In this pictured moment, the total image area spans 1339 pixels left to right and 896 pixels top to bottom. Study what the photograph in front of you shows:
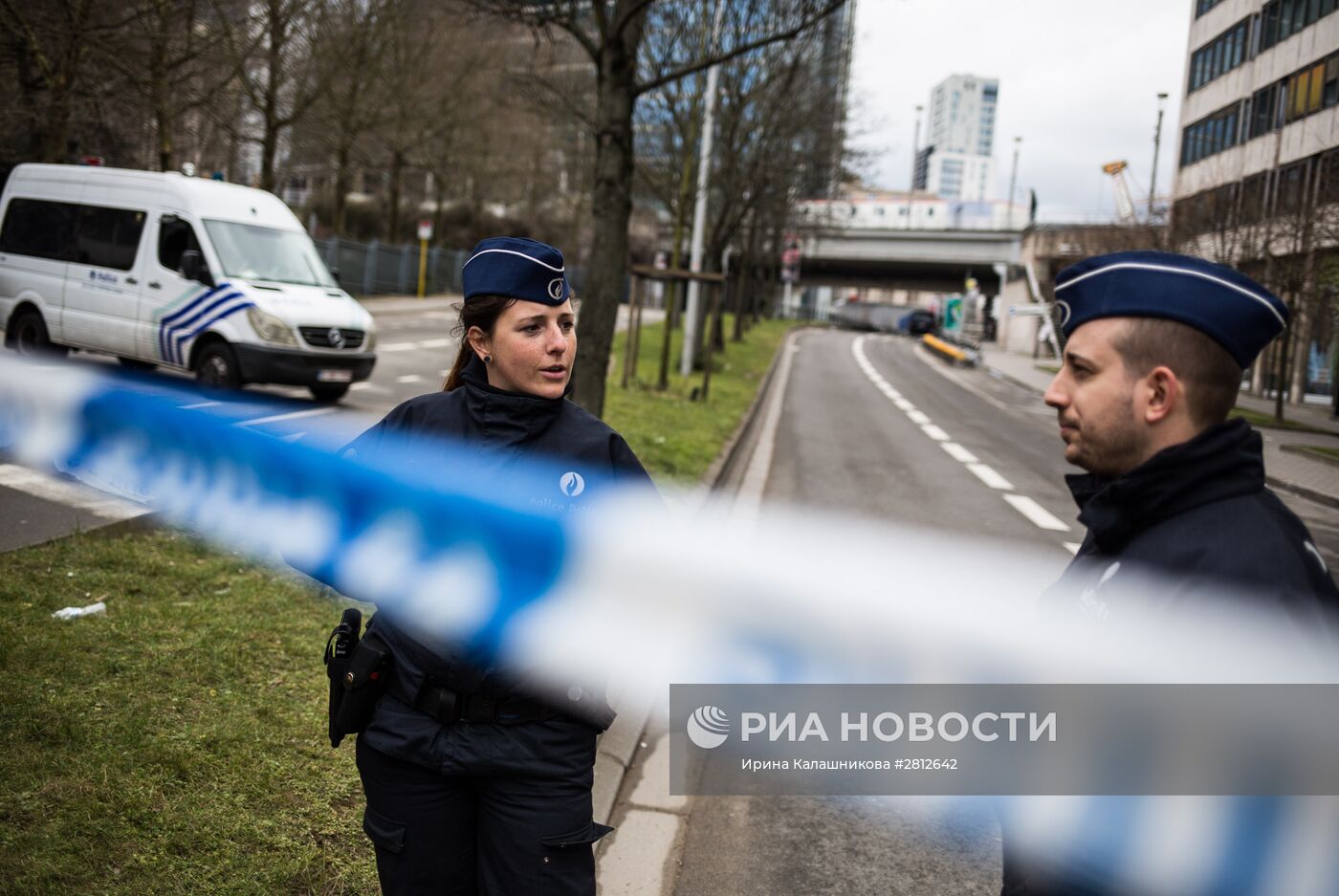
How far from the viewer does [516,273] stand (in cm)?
237

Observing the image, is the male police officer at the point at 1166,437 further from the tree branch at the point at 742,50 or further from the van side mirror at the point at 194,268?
the van side mirror at the point at 194,268

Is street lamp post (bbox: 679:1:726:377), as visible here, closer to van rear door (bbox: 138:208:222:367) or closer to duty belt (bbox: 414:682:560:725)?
van rear door (bbox: 138:208:222:367)

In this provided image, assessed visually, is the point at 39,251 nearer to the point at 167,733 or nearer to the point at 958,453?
the point at 167,733

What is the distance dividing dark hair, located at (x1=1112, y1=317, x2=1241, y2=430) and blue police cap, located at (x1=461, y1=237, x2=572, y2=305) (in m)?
1.22

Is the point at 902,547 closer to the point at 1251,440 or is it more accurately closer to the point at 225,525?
the point at 225,525

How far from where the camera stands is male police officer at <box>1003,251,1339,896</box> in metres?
1.48

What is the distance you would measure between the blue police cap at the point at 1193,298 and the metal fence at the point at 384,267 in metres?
32.3

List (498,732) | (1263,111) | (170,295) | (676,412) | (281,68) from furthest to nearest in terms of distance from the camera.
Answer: (1263,111), (281,68), (676,412), (170,295), (498,732)

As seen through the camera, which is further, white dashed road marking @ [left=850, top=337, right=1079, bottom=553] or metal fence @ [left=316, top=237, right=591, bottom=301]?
metal fence @ [left=316, top=237, right=591, bottom=301]

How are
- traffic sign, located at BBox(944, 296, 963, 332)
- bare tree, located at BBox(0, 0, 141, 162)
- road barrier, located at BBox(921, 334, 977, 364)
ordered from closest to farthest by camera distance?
bare tree, located at BBox(0, 0, 141, 162)
road barrier, located at BBox(921, 334, 977, 364)
traffic sign, located at BBox(944, 296, 963, 332)

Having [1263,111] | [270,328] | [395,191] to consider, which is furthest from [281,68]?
[1263,111]

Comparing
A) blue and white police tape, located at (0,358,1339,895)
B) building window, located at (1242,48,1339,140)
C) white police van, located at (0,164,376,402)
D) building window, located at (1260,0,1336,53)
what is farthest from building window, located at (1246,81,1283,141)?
blue and white police tape, located at (0,358,1339,895)

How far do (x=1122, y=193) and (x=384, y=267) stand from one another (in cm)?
2617

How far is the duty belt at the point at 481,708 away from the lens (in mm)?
2152
